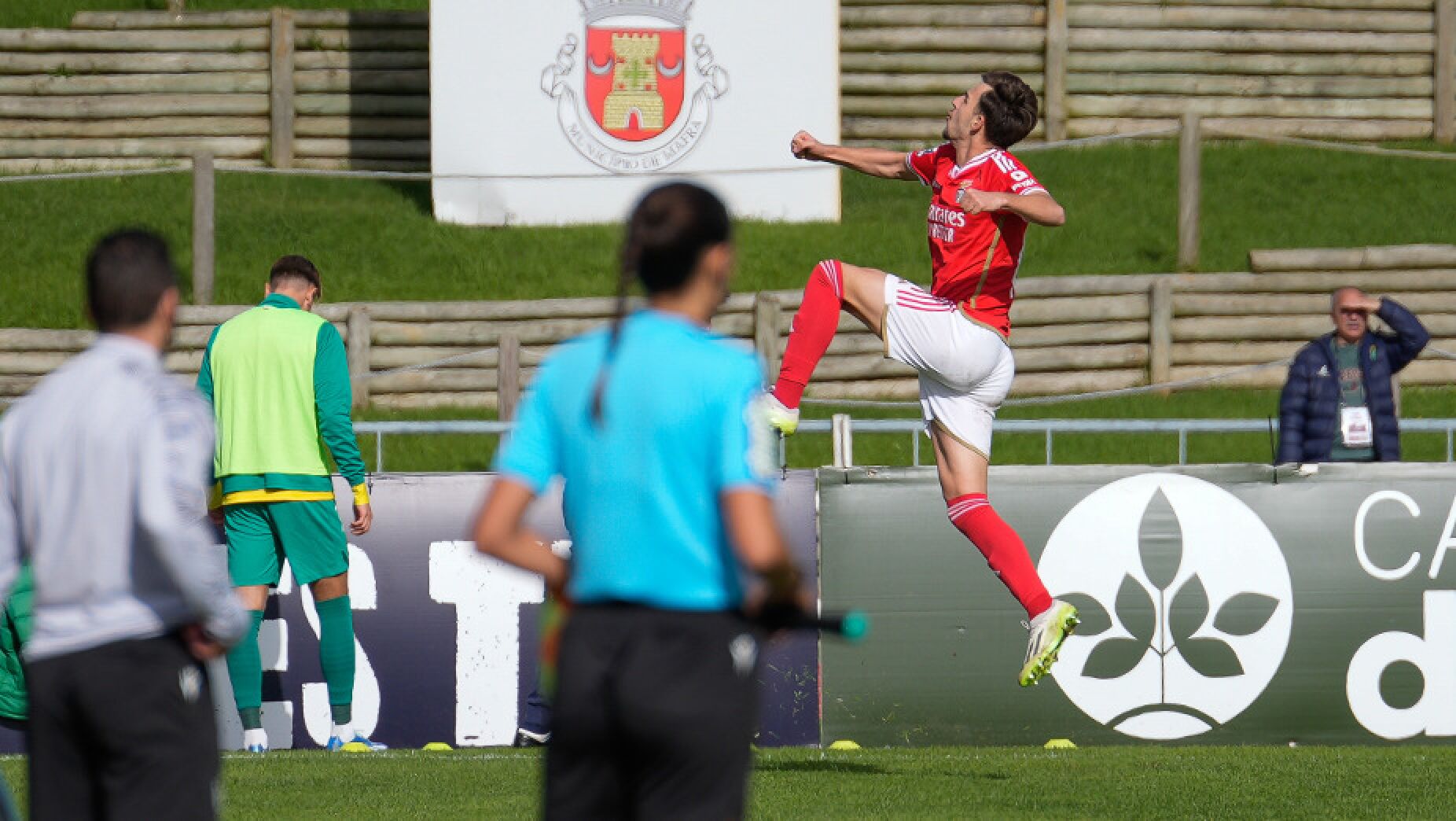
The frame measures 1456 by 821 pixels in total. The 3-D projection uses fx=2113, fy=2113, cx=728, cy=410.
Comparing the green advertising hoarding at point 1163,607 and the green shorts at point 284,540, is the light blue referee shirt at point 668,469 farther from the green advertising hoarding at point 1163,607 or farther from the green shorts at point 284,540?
the green advertising hoarding at point 1163,607

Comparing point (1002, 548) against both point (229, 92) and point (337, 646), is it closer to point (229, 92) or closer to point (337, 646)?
point (337, 646)

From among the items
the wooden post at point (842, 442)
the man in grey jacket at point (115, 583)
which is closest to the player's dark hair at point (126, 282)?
the man in grey jacket at point (115, 583)

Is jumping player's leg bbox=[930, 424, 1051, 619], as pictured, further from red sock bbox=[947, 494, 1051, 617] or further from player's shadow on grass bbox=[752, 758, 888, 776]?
player's shadow on grass bbox=[752, 758, 888, 776]

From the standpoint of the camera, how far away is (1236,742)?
10477mm

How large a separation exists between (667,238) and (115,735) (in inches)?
56.3

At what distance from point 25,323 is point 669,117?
6.81 meters

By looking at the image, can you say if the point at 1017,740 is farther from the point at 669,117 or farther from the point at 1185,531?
the point at 669,117

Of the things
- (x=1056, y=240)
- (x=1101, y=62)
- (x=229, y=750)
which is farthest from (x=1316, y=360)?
(x=1101, y=62)

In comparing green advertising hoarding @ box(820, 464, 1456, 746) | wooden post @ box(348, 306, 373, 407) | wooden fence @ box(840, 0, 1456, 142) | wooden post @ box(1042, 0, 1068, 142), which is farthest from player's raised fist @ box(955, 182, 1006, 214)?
Result: wooden post @ box(1042, 0, 1068, 142)

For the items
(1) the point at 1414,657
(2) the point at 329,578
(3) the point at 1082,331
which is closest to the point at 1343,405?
(1) the point at 1414,657

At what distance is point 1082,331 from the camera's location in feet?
61.3

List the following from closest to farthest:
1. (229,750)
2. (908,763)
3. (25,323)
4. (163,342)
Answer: (163,342) < (908,763) < (229,750) < (25,323)

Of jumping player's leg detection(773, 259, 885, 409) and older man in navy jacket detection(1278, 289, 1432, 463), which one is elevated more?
jumping player's leg detection(773, 259, 885, 409)

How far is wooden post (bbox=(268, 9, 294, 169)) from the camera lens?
82.8ft
